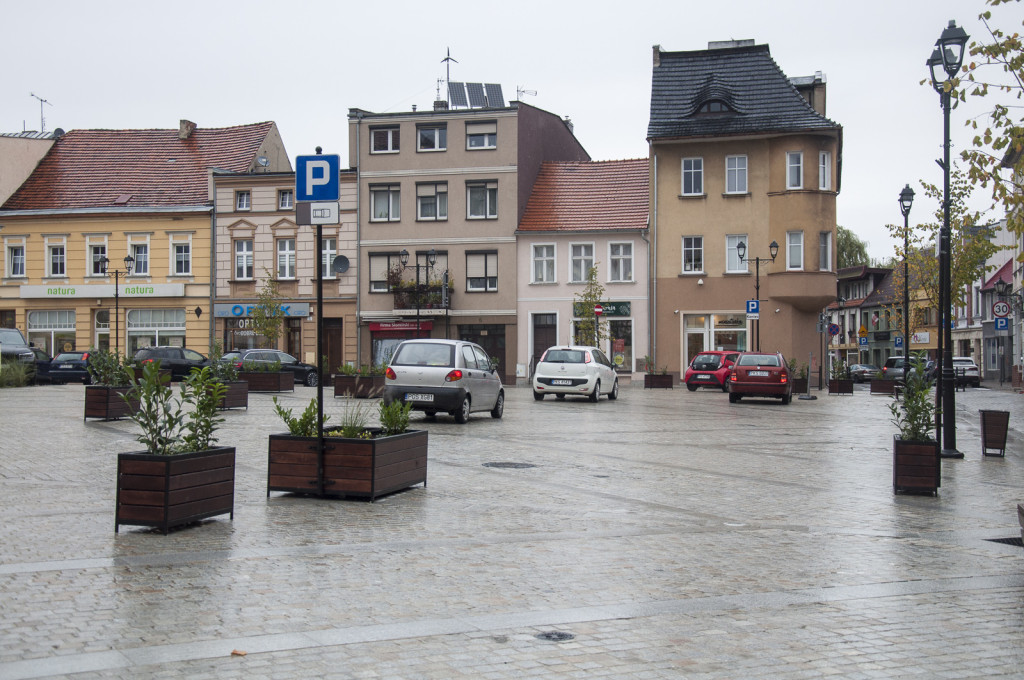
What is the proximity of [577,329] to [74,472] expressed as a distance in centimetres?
3687

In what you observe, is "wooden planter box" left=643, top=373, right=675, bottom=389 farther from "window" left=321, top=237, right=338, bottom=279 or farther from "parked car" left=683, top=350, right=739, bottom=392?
"window" left=321, top=237, right=338, bottom=279

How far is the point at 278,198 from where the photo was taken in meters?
51.5

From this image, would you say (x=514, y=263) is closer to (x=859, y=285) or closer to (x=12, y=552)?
(x=12, y=552)

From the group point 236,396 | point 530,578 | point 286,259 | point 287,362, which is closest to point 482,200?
point 286,259

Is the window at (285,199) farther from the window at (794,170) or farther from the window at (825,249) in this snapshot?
the window at (825,249)

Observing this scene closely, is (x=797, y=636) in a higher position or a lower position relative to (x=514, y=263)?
lower

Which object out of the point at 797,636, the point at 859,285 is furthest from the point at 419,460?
the point at 859,285

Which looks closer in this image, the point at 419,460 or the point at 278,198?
the point at 419,460

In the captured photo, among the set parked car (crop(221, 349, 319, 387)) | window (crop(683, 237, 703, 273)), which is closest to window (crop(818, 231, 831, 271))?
window (crop(683, 237, 703, 273))

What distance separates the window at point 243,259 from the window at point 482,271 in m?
10.8

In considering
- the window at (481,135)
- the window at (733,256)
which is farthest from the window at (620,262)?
the window at (481,135)

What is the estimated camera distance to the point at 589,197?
166 ft

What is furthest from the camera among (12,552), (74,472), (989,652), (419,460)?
(74,472)

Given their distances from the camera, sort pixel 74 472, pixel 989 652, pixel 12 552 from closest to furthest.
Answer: pixel 989 652
pixel 12 552
pixel 74 472
